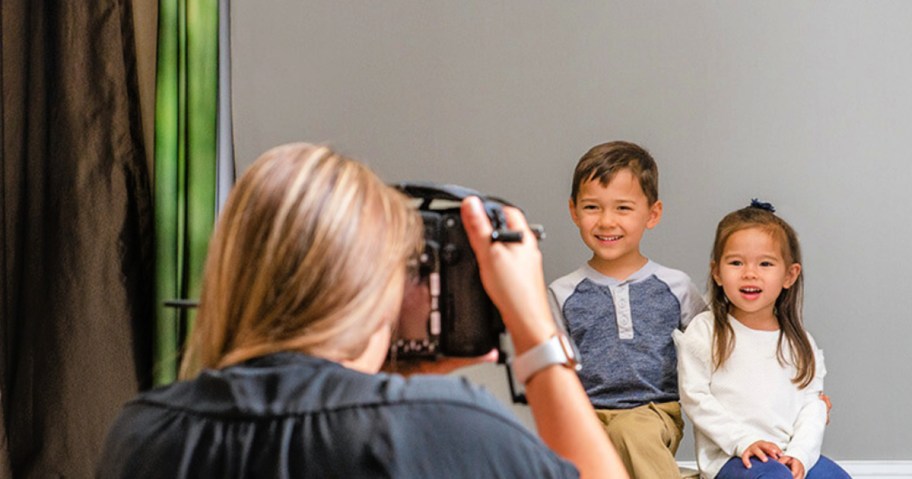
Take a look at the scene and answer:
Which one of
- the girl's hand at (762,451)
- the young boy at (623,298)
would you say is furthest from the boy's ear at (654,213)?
the girl's hand at (762,451)

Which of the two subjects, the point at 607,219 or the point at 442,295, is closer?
the point at 442,295

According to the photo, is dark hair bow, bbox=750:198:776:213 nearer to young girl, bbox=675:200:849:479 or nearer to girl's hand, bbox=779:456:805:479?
young girl, bbox=675:200:849:479

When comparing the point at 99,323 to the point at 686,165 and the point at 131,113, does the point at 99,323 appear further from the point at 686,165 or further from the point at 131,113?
the point at 686,165

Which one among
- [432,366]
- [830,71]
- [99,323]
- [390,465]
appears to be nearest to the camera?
[390,465]

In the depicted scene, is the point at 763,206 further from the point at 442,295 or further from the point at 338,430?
the point at 338,430

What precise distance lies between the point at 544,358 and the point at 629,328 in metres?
1.17

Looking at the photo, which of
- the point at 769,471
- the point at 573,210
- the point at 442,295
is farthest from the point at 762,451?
the point at 442,295

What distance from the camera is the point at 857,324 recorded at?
2344 millimetres

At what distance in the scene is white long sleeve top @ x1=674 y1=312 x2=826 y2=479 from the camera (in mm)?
1926

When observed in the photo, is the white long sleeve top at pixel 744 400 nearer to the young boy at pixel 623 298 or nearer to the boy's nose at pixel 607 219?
the young boy at pixel 623 298

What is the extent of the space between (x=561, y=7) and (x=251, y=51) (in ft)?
2.46

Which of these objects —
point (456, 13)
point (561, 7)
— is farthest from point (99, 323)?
point (561, 7)

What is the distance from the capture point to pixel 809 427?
194cm

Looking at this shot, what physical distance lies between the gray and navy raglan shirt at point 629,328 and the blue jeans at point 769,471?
0.20 meters
